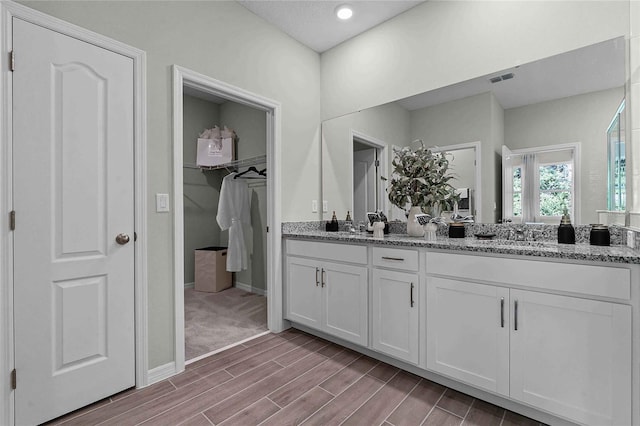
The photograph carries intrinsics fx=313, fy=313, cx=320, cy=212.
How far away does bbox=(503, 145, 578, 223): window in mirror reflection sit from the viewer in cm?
193

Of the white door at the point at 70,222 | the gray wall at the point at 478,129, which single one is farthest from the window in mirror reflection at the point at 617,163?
the white door at the point at 70,222

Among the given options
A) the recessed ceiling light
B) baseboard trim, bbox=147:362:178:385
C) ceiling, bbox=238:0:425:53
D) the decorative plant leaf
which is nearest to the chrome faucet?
the decorative plant leaf

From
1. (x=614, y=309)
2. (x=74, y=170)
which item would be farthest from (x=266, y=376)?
(x=614, y=309)

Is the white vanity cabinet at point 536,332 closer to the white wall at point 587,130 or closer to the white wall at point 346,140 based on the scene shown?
the white wall at point 587,130

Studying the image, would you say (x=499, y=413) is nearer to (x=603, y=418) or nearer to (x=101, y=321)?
(x=603, y=418)

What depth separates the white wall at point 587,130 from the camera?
182 cm

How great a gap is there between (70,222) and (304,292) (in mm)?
1701

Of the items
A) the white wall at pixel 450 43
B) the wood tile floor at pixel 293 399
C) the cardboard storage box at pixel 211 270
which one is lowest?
the wood tile floor at pixel 293 399

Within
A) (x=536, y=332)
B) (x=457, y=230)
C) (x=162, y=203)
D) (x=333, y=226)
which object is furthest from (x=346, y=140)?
(x=536, y=332)

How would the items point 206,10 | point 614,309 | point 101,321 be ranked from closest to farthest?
point 614,309 < point 101,321 < point 206,10

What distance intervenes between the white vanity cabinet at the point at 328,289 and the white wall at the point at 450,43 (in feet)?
4.66

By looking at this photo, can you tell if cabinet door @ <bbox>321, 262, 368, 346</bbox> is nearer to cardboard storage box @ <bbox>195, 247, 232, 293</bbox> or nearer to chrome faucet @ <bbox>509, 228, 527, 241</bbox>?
chrome faucet @ <bbox>509, 228, 527, 241</bbox>

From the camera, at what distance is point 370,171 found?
287 cm

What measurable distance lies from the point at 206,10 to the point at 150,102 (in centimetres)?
90
